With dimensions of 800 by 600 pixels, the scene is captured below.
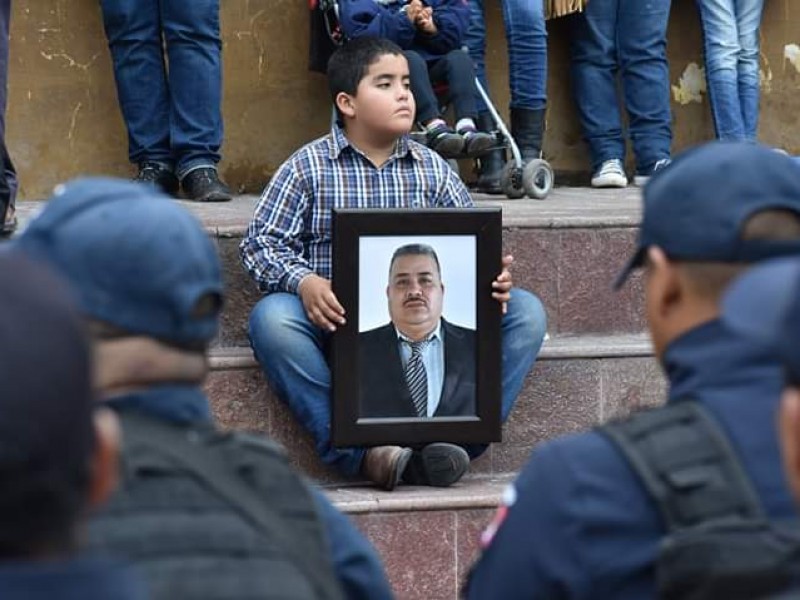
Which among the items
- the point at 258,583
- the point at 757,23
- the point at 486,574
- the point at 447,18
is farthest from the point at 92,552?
the point at 757,23

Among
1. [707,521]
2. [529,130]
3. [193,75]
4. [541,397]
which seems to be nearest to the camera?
[707,521]

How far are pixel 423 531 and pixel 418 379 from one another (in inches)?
17.0

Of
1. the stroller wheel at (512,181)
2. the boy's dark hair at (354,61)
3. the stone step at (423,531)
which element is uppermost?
the boy's dark hair at (354,61)

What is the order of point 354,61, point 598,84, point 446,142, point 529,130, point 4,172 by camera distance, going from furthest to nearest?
point 598,84 → point 529,130 → point 446,142 → point 354,61 → point 4,172

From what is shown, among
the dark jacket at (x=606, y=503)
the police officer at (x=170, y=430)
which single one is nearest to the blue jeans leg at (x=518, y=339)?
the dark jacket at (x=606, y=503)

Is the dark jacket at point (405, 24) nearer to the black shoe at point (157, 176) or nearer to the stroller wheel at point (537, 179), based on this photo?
the stroller wheel at point (537, 179)

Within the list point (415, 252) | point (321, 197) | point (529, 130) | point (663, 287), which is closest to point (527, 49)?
point (529, 130)

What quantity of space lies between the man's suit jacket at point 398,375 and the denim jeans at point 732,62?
2871mm

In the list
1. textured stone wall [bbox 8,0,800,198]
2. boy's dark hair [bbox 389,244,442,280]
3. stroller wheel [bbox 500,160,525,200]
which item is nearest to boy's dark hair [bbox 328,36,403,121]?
boy's dark hair [bbox 389,244,442,280]

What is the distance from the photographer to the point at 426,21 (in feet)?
22.3

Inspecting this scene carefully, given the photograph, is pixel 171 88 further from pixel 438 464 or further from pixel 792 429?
pixel 792 429

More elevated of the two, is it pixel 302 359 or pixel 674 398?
pixel 674 398

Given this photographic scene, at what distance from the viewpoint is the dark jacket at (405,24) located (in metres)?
6.64

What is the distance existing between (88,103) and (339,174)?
229cm
